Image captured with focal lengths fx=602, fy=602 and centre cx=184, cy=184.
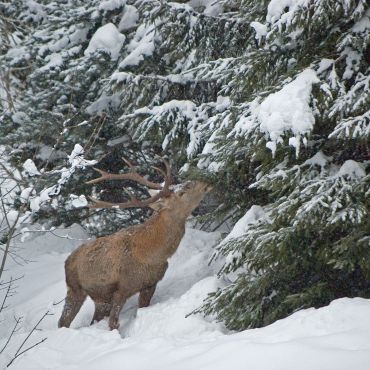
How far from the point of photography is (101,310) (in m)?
7.83

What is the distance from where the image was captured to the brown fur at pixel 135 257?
7375mm

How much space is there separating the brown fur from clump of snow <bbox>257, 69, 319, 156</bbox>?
2.14 meters

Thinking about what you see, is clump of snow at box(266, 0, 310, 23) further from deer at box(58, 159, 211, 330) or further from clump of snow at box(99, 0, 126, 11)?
clump of snow at box(99, 0, 126, 11)

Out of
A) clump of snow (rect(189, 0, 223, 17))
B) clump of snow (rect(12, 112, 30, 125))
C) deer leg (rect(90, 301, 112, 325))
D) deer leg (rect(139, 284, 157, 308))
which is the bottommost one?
deer leg (rect(90, 301, 112, 325))

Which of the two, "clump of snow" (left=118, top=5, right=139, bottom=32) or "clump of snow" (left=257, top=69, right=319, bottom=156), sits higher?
"clump of snow" (left=118, top=5, right=139, bottom=32)

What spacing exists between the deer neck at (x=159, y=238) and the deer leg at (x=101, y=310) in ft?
2.93

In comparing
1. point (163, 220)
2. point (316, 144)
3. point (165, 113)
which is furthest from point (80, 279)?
point (316, 144)

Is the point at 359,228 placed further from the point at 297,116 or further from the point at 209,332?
the point at 209,332

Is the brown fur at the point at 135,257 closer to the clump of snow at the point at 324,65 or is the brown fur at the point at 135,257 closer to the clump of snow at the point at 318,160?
the clump of snow at the point at 318,160

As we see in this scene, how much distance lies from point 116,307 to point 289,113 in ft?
11.6

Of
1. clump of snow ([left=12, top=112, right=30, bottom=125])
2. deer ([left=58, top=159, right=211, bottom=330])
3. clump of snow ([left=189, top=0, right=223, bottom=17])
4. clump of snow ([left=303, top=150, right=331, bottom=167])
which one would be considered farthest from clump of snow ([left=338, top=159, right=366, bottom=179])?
clump of snow ([left=12, top=112, right=30, bottom=125])

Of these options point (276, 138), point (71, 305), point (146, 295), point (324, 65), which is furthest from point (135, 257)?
point (324, 65)

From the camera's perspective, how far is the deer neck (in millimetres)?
7395

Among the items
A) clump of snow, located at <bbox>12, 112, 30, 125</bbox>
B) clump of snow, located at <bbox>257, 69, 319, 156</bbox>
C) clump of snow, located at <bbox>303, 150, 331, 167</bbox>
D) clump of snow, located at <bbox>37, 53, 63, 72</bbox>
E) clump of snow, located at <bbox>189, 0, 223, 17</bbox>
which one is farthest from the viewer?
clump of snow, located at <bbox>12, 112, 30, 125</bbox>
